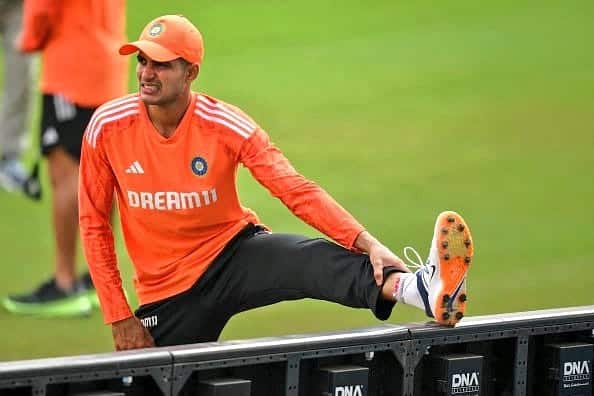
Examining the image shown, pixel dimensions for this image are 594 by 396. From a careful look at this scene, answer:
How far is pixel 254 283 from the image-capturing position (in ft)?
22.6

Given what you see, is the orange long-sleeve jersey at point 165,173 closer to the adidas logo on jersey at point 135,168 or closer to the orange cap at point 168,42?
the adidas logo on jersey at point 135,168

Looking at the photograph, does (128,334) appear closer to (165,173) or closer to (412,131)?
(165,173)

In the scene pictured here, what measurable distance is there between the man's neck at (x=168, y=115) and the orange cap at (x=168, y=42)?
18cm

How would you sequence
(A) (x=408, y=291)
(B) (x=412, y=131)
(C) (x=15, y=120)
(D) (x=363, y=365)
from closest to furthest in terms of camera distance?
(A) (x=408, y=291), (D) (x=363, y=365), (C) (x=15, y=120), (B) (x=412, y=131)

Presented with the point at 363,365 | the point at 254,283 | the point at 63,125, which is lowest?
the point at 363,365

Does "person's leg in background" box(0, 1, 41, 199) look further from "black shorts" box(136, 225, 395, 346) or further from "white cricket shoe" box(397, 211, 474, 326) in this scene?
"white cricket shoe" box(397, 211, 474, 326)

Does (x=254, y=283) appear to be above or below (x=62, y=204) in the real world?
below

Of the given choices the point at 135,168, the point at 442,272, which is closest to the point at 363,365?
the point at 442,272

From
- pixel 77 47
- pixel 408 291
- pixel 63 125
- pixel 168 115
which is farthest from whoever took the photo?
pixel 77 47

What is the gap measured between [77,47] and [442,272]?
11.5 ft

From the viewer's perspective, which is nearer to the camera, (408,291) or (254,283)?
(408,291)

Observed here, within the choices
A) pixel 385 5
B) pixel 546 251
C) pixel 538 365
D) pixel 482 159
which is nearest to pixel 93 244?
pixel 538 365

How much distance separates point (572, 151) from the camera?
519 inches

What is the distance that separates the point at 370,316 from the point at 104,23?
2.24m
